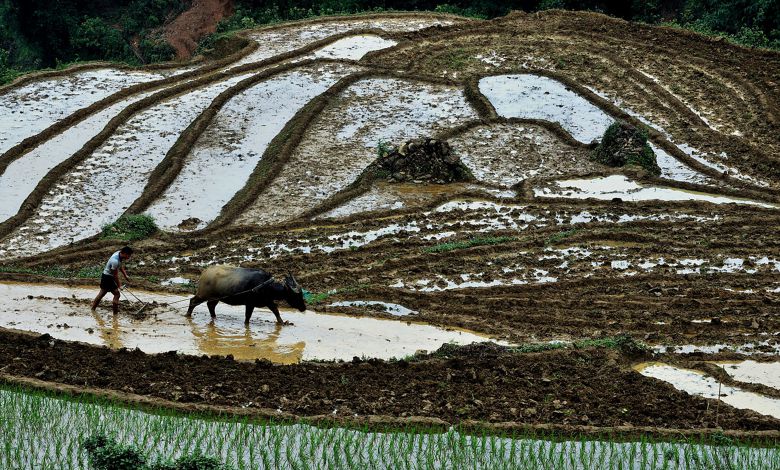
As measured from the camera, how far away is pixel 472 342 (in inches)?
522

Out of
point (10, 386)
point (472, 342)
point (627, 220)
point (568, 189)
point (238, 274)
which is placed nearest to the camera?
point (10, 386)

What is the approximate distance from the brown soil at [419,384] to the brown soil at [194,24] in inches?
1313

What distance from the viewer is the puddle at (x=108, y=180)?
19.9m

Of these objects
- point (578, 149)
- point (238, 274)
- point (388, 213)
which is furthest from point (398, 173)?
point (238, 274)

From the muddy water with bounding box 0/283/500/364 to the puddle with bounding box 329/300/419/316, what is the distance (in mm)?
430

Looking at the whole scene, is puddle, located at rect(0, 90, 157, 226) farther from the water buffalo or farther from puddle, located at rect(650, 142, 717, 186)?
puddle, located at rect(650, 142, 717, 186)

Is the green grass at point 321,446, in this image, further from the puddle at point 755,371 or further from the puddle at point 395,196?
the puddle at point 395,196

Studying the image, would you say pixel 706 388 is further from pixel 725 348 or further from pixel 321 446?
pixel 321 446

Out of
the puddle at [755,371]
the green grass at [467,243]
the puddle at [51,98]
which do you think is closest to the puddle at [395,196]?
the green grass at [467,243]

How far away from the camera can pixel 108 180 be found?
22375mm

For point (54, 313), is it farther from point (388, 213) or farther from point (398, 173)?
point (398, 173)

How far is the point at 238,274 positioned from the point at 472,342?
3197mm

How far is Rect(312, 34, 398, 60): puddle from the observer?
30.7 m

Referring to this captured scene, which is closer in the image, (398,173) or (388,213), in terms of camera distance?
(388,213)
